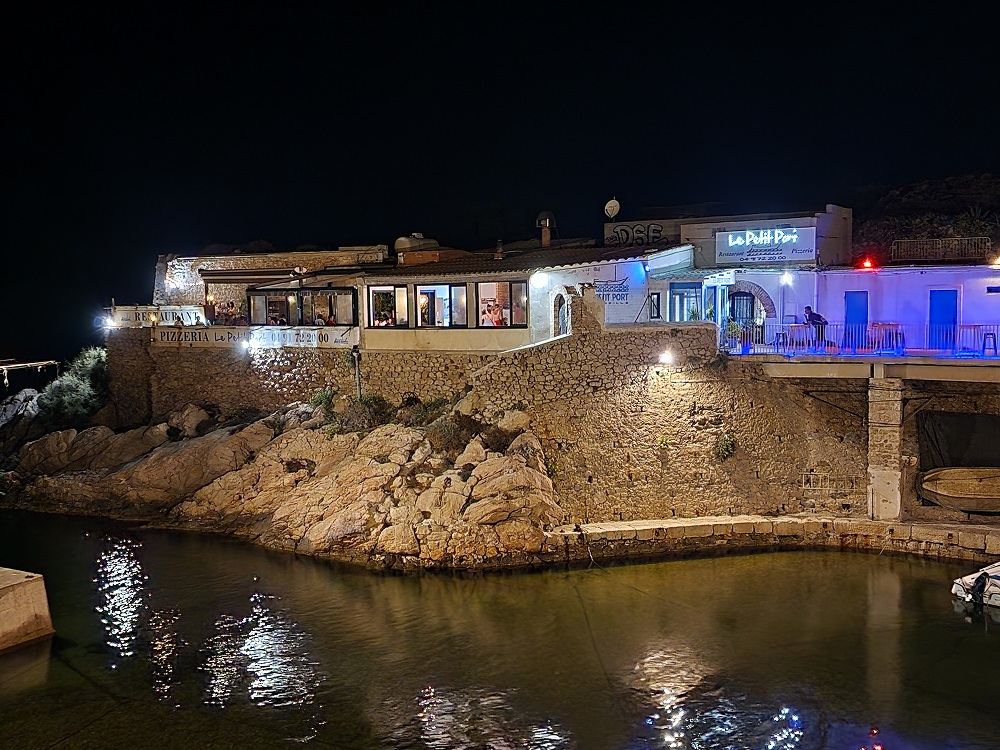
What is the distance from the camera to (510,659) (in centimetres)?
1566

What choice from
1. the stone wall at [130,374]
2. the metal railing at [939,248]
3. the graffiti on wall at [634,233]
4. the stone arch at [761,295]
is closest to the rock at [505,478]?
the stone arch at [761,295]

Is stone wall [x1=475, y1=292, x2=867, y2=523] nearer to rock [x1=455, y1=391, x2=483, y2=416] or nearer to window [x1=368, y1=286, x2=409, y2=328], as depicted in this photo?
rock [x1=455, y1=391, x2=483, y2=416]

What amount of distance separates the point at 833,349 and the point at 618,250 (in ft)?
24.5

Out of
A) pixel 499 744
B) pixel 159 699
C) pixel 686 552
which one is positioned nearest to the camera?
pixel 499 744

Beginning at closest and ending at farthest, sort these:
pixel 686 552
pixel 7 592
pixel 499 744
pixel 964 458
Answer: pixel 499 744, pixel 7 592, pixel 686 552, pixel 964 458

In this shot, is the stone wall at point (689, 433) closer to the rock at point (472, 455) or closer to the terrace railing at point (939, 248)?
the rock at point (472, 455)

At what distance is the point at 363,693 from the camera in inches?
572

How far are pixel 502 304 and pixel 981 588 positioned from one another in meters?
14.0

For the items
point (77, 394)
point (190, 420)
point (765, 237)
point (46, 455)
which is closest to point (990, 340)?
point (765, 237)

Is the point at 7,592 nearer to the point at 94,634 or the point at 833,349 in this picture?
the point at 94,634

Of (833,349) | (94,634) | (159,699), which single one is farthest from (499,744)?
(833,349)

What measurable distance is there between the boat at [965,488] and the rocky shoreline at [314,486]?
894cm

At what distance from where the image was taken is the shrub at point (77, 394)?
3091cm

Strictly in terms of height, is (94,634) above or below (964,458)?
below
